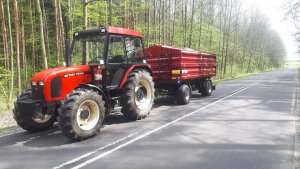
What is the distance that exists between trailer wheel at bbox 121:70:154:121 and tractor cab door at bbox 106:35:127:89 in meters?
0.33

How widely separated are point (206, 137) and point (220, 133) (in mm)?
535

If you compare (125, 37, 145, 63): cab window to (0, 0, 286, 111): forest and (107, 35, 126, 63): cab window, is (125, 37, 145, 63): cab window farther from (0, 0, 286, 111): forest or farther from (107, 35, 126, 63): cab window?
(0, 0, 286, 111): forest

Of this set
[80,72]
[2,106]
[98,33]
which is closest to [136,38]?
[98,33]

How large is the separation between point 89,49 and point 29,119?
2566mm

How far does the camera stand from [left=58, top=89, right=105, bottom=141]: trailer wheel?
596cm

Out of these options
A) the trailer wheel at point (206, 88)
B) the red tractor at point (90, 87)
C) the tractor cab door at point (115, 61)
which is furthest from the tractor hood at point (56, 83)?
the trailer wheel at point (206, 88)

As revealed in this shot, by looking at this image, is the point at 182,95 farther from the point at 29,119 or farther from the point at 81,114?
the point at 29,119

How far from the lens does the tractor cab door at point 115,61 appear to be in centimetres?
753

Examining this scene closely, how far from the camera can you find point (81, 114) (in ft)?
21.2

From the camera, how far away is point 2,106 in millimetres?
11523

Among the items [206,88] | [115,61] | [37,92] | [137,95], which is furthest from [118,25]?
[37,92]

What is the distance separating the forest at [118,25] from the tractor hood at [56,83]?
494 cm

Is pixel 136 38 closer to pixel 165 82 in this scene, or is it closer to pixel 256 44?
pixel 165 82

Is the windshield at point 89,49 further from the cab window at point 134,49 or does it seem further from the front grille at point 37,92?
the front grille at point 37,92
